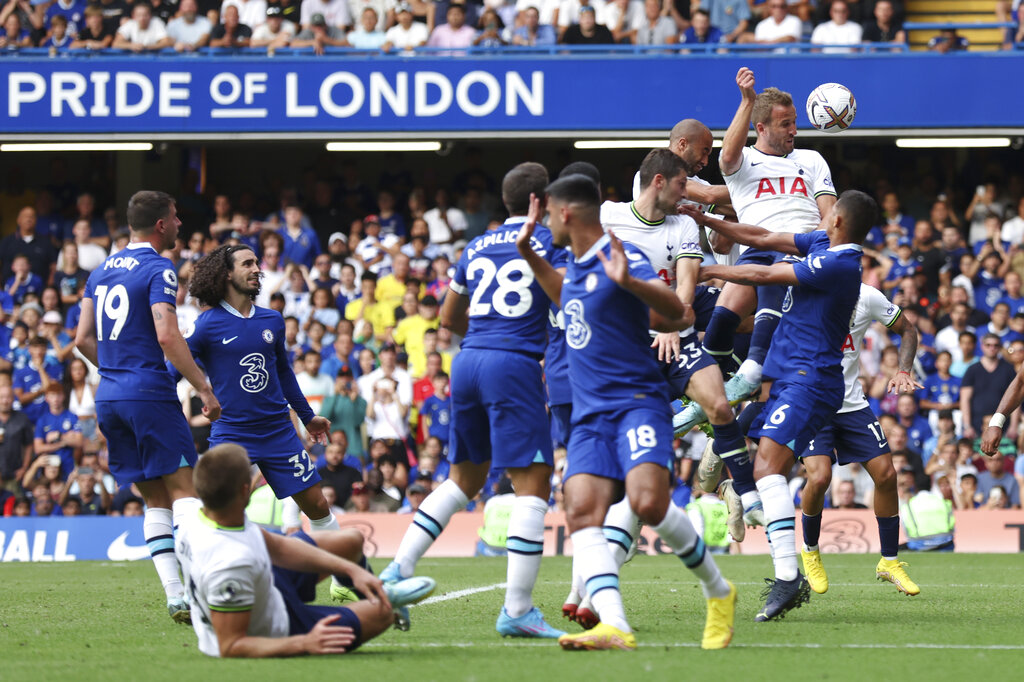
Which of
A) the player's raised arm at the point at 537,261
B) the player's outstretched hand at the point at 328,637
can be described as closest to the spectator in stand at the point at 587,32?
the player's raised arm at the point at 537,261

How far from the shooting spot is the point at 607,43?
1975cm

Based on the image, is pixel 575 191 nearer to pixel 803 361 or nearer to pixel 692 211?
pixel 692 211

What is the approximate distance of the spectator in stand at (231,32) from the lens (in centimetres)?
1980

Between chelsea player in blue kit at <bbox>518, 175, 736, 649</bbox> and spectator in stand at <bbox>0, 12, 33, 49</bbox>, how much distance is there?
15.8m

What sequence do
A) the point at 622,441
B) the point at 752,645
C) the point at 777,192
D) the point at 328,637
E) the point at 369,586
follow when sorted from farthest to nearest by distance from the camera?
the point at 777,192
the point at 752,645
the point at 622,441
the point at 369,586
the point at 328,637

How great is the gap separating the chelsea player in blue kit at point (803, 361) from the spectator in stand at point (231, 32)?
13.2 meters

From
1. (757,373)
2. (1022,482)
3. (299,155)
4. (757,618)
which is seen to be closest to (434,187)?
(299,155)

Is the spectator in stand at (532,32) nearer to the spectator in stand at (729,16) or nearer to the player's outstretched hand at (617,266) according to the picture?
the spectator in stand at (729,16)

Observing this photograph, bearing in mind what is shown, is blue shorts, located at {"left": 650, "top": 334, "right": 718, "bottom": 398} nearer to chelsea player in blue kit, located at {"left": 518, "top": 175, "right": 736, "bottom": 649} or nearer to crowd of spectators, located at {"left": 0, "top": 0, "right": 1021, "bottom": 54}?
chelsea player in blue kit, located at {"left": 518, "top": 175, "right": 736, "bottom": 649}

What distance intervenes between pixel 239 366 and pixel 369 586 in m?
2.87

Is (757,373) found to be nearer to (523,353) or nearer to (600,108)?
(523,353)

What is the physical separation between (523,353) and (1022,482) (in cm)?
1053

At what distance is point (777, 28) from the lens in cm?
1952

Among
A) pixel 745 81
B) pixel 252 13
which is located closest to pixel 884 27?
pixel 252 13
